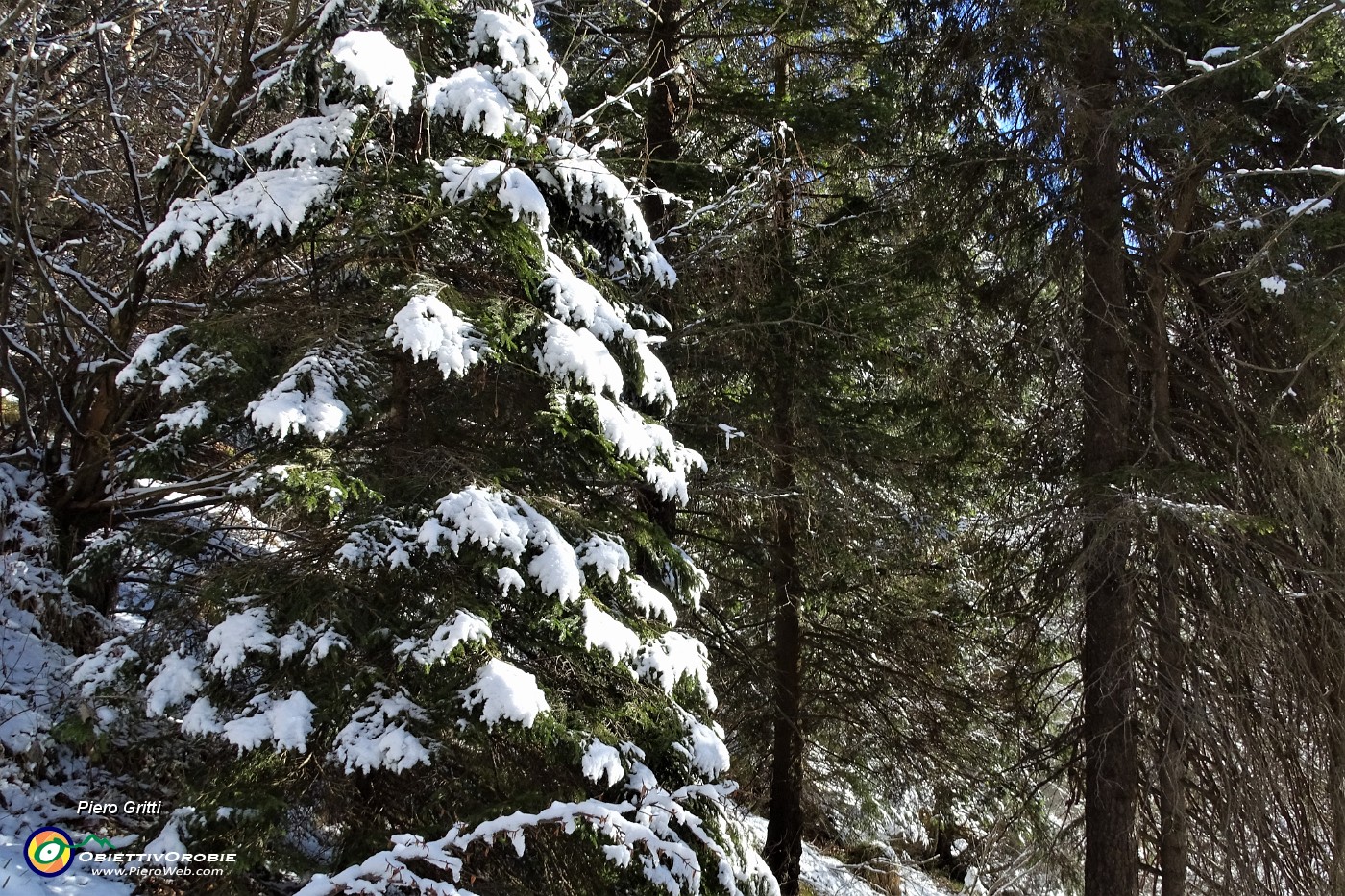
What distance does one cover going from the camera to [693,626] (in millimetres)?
7543

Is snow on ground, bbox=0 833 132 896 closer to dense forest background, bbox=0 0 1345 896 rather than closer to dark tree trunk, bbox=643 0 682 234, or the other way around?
dense forest background, bbox=0 0 1345 896

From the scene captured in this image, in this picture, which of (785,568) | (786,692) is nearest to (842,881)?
(786,692)

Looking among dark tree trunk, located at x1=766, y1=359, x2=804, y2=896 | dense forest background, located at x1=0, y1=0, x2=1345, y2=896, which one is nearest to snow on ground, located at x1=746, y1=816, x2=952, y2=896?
dense forest background, located at x1=0, y1=0, x2=1345, y2=896

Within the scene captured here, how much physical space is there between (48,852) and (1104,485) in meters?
6.92

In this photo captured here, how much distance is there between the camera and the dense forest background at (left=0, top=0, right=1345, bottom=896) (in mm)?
4223

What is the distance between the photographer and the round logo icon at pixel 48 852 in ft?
14.1

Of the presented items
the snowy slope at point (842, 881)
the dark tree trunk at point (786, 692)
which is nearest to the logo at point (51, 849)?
the dark tree trunk at point (786, 692)

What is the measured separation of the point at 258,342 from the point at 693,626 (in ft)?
14.1

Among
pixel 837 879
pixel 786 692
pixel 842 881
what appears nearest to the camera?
pixel 786 692

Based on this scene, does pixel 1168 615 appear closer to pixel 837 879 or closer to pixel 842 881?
pixel 842 881

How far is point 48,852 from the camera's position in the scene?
438cm

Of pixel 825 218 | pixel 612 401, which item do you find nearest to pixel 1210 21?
pixel 825 218

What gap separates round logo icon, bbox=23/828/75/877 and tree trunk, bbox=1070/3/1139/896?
6192 mm

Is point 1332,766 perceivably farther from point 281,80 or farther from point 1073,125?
point 281,80
